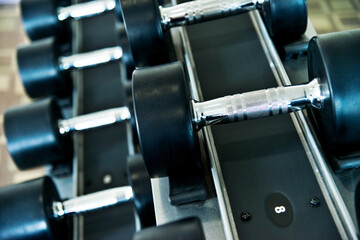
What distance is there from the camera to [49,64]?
1219 mm

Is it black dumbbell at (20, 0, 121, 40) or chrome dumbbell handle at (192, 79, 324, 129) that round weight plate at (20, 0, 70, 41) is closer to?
black dumbbell at (20, 0, 121, 40)

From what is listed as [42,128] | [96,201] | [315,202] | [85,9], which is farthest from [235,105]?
[85,9]

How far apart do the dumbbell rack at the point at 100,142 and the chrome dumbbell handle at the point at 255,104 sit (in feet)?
1.63

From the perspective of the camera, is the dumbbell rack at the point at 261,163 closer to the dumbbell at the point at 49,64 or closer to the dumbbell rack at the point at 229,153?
the dumbbell rack at the point at 229,153

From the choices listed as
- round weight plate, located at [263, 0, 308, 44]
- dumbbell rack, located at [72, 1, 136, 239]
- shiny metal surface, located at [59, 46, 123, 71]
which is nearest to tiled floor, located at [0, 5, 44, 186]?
dumbbell rack, located at [72, 1, 136, 239]

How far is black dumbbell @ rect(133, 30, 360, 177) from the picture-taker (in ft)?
2.33

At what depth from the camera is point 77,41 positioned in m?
1.47

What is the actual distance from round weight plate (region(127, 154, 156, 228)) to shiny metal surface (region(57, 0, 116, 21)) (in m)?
0.66

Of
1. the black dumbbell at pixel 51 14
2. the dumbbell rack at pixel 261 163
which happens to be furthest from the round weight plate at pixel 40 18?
the dumbbell rack at pixel 261 163

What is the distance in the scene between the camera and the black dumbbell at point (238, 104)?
71cm

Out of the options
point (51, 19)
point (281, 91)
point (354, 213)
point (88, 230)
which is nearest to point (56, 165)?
point (88, 230)

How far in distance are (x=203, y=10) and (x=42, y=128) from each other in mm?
554

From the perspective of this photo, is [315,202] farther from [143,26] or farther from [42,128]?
[42,128]

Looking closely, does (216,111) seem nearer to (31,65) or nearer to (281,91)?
(281,91)
